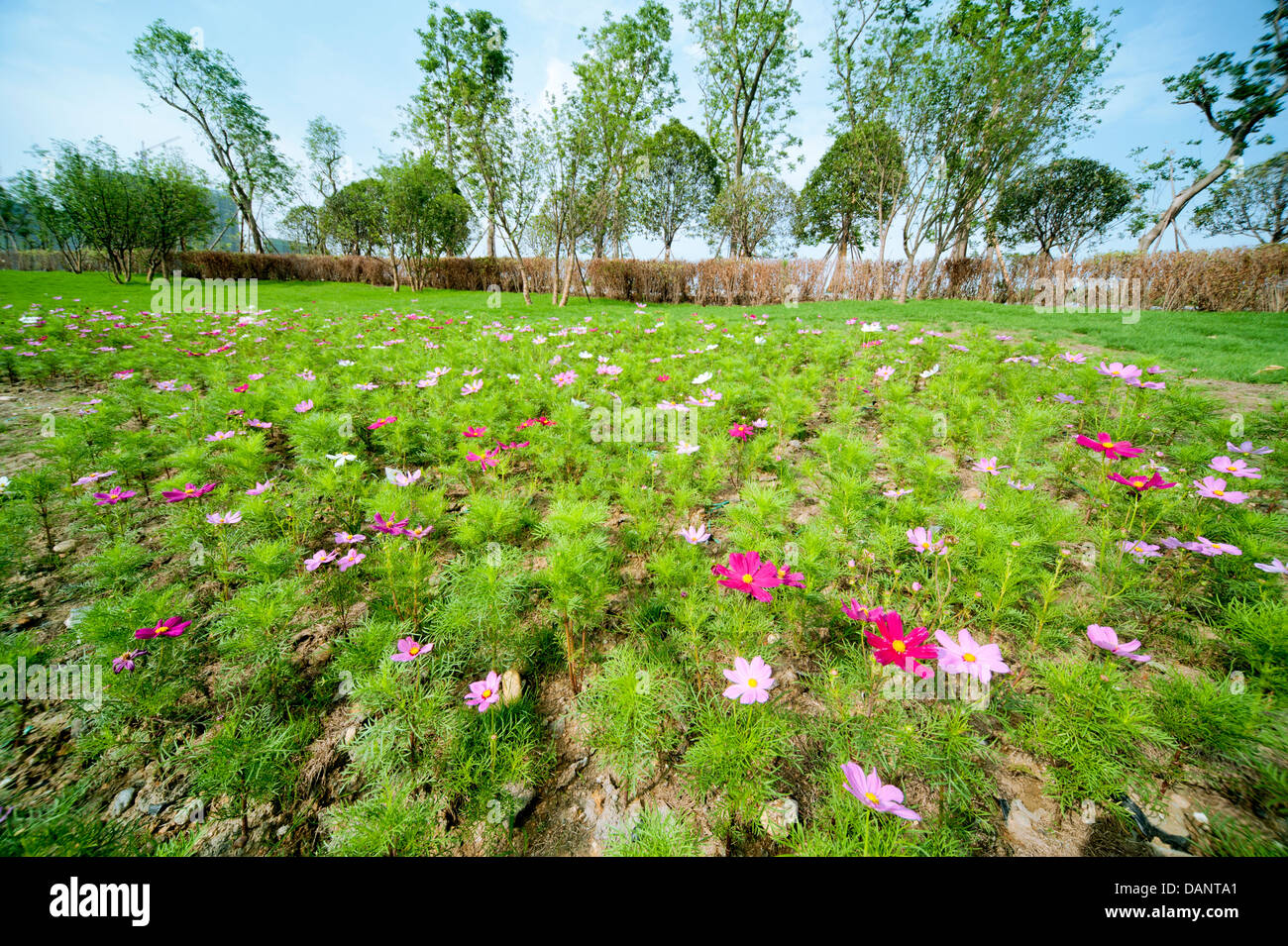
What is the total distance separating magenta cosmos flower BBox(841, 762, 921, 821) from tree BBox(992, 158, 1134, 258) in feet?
A: 130

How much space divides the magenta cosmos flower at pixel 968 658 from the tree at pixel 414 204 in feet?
72.2

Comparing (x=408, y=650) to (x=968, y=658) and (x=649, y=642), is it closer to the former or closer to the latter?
(x=649, y=642)

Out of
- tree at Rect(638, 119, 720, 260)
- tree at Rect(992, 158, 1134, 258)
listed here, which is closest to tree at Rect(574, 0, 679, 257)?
tree at Rect(638, 119, 720, 260)

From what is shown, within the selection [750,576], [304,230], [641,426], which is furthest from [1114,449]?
[304,230]

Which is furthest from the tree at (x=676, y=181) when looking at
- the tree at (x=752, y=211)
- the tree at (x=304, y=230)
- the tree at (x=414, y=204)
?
the tree at (x=304, y=230)

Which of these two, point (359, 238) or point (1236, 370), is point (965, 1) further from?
point (359, 238)

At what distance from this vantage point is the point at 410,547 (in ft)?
7.23

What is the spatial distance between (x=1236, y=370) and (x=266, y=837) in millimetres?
8308

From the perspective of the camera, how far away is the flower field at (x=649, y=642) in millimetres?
1165

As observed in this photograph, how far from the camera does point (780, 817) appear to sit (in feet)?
3.86

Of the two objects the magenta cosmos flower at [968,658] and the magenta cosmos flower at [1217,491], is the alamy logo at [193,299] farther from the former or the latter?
the magenta cosmos flower at [1217,491]

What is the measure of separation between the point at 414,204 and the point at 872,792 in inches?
973
